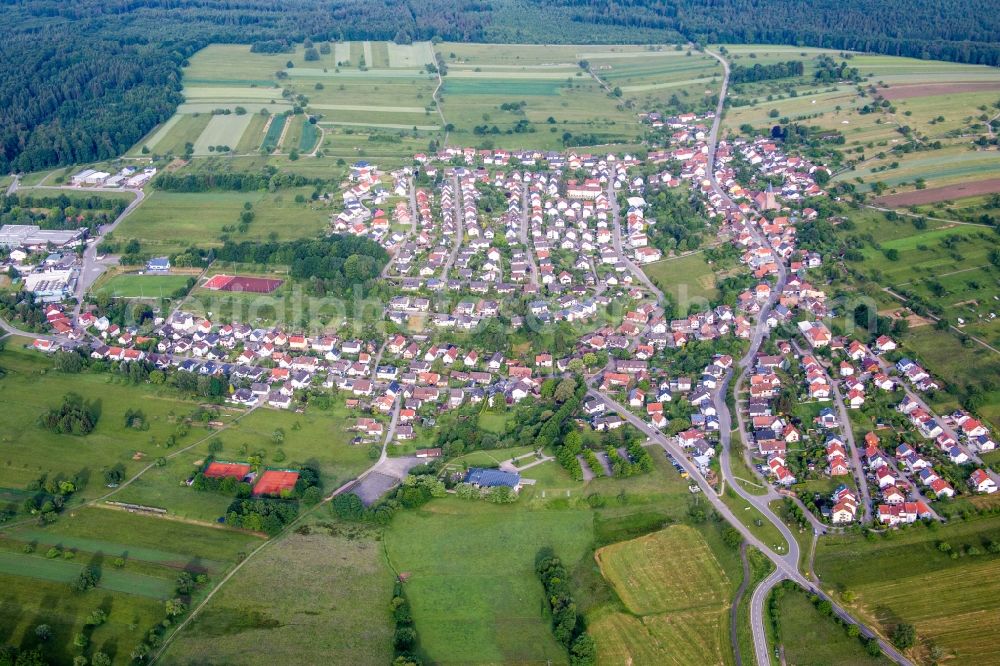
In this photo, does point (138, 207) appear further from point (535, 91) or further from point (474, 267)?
A: point (535, 91)

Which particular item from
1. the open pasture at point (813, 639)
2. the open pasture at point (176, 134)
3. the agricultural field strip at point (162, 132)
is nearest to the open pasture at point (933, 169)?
the open pasture at point (813, 639)

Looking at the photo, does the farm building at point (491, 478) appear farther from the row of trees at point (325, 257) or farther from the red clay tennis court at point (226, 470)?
the row of trees at point (325, 257)

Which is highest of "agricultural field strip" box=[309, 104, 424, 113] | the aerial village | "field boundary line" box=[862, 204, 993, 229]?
"agricultural field strip" box=[309, 104, 424, 113]

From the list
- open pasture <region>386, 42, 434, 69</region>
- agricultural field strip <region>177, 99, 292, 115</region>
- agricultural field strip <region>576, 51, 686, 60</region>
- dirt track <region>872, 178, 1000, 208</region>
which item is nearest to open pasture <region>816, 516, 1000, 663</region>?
dirt track <region>872, 178, 1000, 208</region>

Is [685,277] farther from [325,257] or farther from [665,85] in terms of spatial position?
[665,85]

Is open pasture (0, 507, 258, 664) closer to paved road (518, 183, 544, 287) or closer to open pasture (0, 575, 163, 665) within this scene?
open pasture (0, 575, 163, 665)
